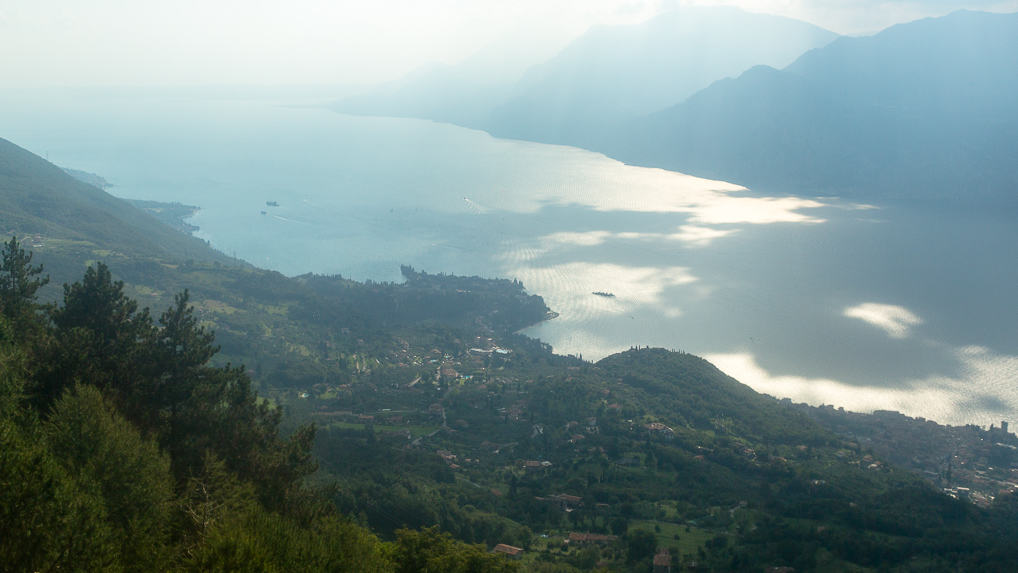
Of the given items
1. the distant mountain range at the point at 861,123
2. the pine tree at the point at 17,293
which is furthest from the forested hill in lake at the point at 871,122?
the pine tree at the point at 17,293

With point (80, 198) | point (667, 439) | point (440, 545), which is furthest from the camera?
point (80, 198)

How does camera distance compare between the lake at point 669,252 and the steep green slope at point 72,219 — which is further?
the steep green slope at point 72,219

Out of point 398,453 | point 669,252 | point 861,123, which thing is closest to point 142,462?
point 398,453

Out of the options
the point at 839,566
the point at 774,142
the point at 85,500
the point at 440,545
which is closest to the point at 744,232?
the point at 774,142

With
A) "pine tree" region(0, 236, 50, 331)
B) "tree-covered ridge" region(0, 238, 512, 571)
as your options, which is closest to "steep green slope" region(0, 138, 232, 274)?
"pine tree" region(0, 236, 50, 331)

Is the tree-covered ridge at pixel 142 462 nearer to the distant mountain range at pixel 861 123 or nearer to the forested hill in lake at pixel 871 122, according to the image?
the distant mountain range at pixel 861 123

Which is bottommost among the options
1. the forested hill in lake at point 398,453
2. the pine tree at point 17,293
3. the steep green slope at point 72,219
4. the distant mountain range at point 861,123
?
the forested hill in lake at point 398,453

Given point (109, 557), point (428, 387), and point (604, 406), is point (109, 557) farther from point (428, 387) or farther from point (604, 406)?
point (428, 387)
